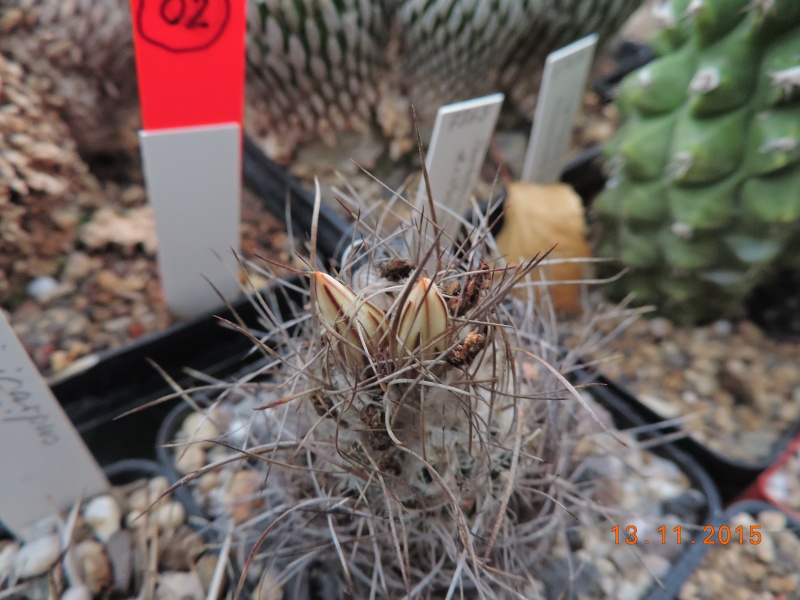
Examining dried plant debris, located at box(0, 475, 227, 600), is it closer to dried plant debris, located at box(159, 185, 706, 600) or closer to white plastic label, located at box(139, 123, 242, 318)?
dried plant debris, located at box(159, 185, 706, 600)

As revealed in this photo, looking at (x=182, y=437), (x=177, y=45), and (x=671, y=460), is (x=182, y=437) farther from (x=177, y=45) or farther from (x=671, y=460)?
(x=671, y=460)

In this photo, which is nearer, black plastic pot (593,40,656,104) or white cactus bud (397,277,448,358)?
white cactus bud (397,277,448,358)

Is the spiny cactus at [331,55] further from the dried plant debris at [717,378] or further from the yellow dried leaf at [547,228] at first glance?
the dried plant debris at [717,378]

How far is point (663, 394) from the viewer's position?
0.83m

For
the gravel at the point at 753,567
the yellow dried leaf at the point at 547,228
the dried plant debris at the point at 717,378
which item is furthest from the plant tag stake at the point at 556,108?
the gravel at the point at 753,567

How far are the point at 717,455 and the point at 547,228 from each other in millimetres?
335

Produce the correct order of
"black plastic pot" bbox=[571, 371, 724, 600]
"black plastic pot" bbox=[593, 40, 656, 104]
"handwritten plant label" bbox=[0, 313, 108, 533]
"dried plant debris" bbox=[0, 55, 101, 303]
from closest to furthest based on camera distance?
"handwritten plant label" bbox=[0, 313, 108, 533], "black plastic pot" bbox=[571, 371, 724, 600], "dried plant debris" bbox=[0, 55, 101, 303], "black plastic pot" bbox=[593, 40, 656, 104]

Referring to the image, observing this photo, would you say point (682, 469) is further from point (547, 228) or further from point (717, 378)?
point (547, 228)

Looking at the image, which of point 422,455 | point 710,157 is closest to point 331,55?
point 710,157

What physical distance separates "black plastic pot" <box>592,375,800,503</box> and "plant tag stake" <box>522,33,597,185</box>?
31cm

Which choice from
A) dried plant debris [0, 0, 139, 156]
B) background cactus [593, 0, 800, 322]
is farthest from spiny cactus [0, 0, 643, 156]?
background cactus [593, 0, 800, 322]

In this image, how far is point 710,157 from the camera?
2.30 ft

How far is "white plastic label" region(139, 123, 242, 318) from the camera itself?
620 mm
